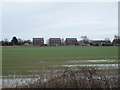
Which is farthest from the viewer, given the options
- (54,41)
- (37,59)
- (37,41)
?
(54,41)

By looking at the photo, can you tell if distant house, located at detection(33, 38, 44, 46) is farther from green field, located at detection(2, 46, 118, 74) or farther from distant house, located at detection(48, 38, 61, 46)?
green field, located at detection(2, 46, 118, 74)

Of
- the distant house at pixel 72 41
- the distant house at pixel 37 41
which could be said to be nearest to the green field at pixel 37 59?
the distant house at pixel 37 41

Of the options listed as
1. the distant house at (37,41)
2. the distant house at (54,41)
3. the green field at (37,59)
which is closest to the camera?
the green field at (37,59)

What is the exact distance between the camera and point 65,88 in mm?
9984

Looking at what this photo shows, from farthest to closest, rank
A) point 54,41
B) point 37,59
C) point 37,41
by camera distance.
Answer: point 54,41, point 37,41, point 37,59

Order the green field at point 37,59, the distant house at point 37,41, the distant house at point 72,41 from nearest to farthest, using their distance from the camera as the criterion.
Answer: the green field at point 37,59, the distant house at point 37,41, the distant house at point 72,41

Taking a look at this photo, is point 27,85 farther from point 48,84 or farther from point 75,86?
point 75,86

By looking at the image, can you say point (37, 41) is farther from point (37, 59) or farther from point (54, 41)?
point (37, 59)

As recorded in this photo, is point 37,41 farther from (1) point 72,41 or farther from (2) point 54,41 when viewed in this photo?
(1) point 72,41

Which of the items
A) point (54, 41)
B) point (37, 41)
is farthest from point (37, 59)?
point (54, 41)

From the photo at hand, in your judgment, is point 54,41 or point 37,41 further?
point 54,41

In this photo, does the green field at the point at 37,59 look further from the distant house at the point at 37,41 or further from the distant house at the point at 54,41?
the distant house at the point at 54,41

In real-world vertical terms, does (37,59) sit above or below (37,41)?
below

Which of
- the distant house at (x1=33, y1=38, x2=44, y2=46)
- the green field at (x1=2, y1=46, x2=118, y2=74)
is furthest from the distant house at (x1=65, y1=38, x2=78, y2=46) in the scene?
the green field at (x1=2, y1=46, x2=118, y2=74)
